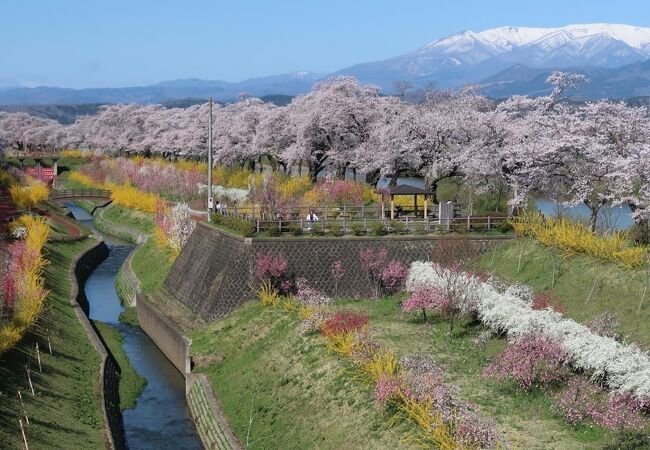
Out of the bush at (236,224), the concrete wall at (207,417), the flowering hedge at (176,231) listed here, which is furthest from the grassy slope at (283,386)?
the flowering hedge at (176,231)

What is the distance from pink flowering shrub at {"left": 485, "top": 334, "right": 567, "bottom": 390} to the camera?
25016 mm

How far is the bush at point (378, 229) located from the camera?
140ft

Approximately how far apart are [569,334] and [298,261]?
57.5 feet

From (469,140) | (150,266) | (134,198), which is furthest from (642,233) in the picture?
(134,198)

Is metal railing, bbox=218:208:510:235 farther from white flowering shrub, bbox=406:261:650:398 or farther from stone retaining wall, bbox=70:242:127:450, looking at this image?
stone retaining wall, bbox=70:242:127:450

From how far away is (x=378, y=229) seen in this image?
42594 millimetres

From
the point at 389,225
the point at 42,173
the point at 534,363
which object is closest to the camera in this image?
the point at 534,363

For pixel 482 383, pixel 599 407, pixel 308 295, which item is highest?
pixel 599 407

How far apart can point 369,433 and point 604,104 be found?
2572 cm

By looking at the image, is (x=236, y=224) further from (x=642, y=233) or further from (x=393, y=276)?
(x=642, y=233)

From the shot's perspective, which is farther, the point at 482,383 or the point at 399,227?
the point at 399,227

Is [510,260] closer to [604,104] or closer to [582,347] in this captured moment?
[604,104]

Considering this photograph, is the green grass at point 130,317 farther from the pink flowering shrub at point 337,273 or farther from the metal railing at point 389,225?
the pink flowering shrub at point 337,273

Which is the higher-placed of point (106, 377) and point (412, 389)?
point (412, 389)
